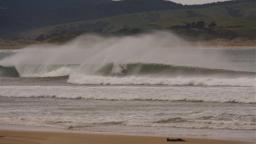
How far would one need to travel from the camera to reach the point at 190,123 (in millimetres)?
17703

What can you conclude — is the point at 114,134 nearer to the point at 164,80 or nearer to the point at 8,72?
the point at 164,80

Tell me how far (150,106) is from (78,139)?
7.39 metres

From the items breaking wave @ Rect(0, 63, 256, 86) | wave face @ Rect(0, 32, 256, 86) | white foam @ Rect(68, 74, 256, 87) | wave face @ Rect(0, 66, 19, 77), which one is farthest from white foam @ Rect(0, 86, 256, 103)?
wave face @ Rect(0, 66, 19, 77)

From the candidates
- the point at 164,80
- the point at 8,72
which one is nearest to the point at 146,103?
the point at 164,80

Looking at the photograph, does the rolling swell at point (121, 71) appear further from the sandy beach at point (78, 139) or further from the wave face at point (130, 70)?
the sandy beach at point (78, 139)

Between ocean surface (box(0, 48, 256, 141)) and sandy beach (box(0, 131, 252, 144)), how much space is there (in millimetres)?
994

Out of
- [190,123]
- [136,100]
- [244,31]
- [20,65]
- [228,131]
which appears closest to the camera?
[228,131]

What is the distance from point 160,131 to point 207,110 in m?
3.89

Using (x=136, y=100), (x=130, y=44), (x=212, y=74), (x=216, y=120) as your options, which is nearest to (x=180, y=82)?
(x=212, y=74)

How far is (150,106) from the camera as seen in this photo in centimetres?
2238

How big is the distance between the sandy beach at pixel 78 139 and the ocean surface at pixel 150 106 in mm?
994

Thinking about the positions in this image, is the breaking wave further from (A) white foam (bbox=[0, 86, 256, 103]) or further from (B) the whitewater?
(A) white foam (bbox=[0, 86, 256, 103])

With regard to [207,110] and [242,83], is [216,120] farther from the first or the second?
[242,83]

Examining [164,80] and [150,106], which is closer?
[150,106]
